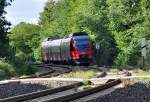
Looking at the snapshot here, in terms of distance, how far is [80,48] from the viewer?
52938 millimetres

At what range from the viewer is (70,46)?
5325cm

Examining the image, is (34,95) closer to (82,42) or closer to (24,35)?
(82,42)

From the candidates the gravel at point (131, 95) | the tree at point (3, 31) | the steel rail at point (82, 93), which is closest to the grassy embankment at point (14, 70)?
the tree at point (3, 31)

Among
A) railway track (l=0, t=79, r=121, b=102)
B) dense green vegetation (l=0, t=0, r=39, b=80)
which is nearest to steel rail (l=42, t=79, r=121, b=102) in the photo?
railway track (l=0, t=79, r=121, b=102)

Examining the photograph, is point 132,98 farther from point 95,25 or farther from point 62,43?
point 95,25

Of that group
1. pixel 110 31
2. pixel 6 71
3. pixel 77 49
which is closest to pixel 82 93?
pixel 6 71

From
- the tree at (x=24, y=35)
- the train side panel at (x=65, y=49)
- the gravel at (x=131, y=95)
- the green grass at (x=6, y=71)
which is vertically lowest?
the gravel at (x=131, y=95)

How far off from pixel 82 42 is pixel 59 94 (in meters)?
31.7

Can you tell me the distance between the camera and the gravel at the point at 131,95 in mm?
17914

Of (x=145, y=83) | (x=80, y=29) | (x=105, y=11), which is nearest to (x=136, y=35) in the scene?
(x=105, y=11)

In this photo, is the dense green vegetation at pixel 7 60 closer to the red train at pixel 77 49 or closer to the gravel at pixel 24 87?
the red train at pixel 77 49

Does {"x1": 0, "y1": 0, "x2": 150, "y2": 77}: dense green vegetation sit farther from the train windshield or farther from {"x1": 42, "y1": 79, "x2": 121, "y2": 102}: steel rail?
{"x1": 42, "y1": 79, "x2": 121, "y2": 102}: steel rail

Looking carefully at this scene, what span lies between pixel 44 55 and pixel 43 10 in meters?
66.1

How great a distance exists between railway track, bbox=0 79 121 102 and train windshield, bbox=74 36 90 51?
27.6m
